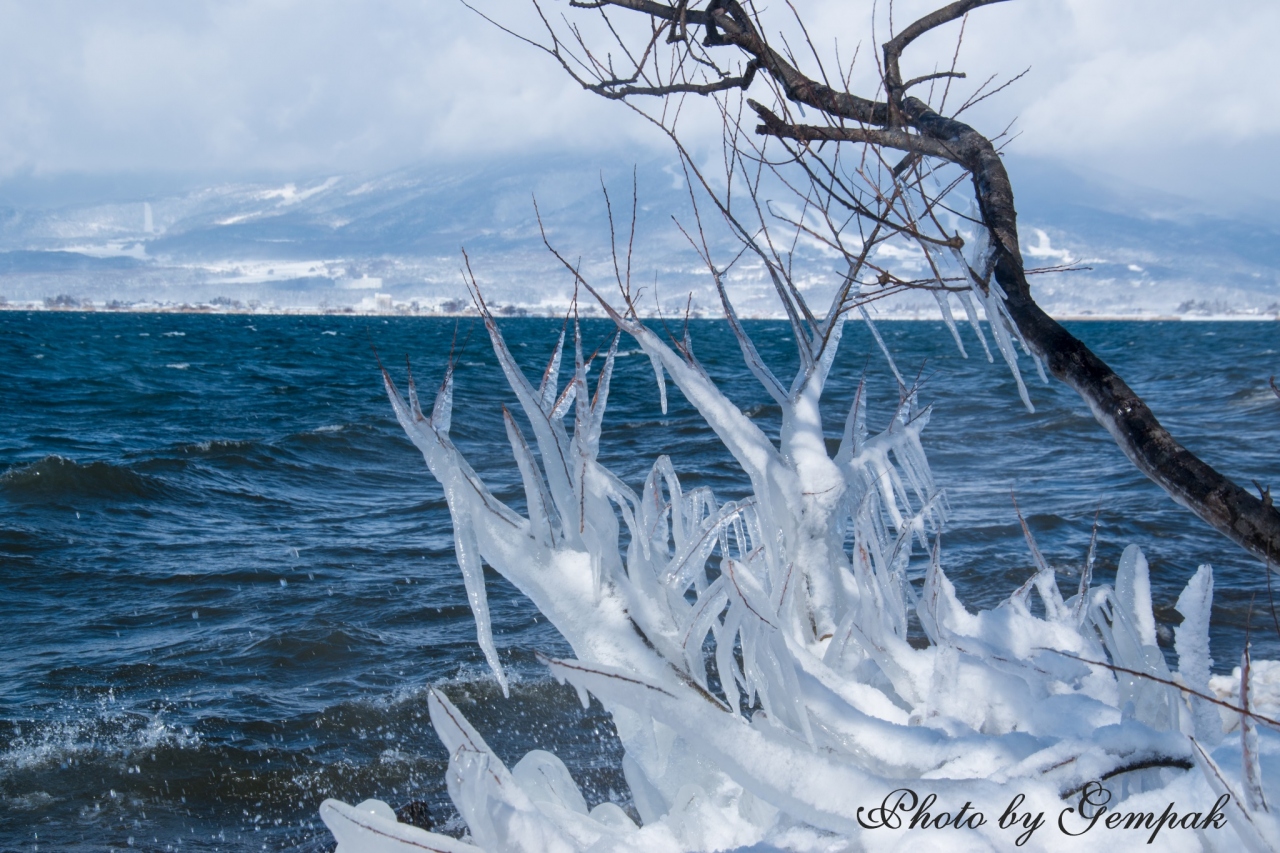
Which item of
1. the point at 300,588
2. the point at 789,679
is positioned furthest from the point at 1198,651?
the point at 300,588

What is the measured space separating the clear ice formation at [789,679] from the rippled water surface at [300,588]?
579 mm

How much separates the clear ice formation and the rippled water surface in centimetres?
58

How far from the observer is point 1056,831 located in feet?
6.22

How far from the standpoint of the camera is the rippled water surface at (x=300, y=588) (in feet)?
16.1

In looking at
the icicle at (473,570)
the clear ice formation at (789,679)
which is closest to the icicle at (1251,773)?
the clear ice formation at (789,679)

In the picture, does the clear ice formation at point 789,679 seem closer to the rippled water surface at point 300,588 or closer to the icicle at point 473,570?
the icicle at point 473,570

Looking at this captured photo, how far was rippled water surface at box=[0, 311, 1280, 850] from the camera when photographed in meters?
4.92

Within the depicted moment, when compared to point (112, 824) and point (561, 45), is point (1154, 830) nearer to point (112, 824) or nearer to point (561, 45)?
point (561, 45)

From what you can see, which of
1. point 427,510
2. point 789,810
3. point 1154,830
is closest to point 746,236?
point 789,810

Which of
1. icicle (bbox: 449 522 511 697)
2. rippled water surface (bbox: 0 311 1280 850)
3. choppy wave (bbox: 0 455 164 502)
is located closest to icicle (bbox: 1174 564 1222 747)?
icicle (bbox: 449 522 511 697)

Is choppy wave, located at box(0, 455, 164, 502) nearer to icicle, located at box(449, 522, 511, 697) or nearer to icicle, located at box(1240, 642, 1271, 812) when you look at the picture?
icicle, located at box(449, 522, 511, 697)

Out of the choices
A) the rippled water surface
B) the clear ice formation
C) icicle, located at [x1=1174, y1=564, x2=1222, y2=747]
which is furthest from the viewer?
the rippled water surface

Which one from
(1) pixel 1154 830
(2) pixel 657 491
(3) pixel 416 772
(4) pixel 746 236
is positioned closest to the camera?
(1) pixel 1154 830

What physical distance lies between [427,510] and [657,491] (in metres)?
8.15
